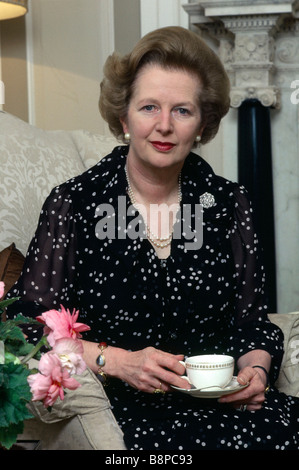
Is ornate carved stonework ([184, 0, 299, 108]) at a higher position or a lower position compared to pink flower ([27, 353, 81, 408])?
higher

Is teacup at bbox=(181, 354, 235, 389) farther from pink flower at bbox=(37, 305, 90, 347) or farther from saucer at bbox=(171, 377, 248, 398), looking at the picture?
pink flower at bbox=(37, 305, 90, 347)

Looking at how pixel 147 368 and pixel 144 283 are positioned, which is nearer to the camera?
pixel 147 368

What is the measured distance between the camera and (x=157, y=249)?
1797 mm

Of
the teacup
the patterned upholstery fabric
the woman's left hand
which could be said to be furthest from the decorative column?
the teacup

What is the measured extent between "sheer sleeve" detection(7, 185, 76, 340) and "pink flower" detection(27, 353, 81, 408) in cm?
65

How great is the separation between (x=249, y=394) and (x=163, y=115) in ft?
2.17

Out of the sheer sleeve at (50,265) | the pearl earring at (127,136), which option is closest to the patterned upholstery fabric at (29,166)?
the sheer sleeve at (50,265)

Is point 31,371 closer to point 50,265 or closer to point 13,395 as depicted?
point 13,395

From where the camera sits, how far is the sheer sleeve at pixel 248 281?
1793 millimetres

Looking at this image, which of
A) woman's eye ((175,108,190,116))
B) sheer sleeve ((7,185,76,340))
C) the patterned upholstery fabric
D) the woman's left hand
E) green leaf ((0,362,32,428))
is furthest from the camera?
the patterned upholstery fabric

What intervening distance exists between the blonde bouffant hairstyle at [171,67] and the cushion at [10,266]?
0.41 metres

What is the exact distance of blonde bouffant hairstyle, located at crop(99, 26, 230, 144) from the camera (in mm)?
1769

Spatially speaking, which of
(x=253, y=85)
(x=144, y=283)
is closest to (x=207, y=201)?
(x=144, y=283)
